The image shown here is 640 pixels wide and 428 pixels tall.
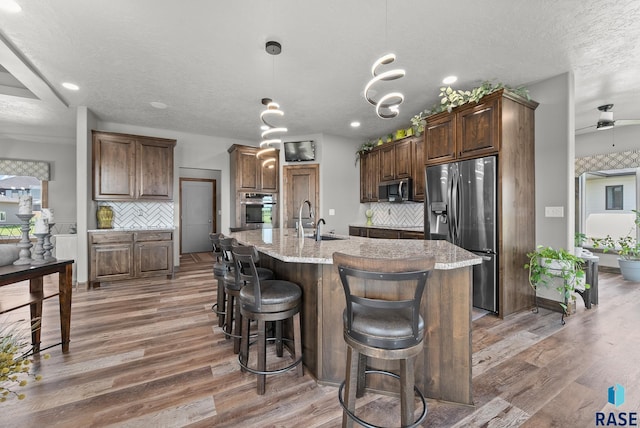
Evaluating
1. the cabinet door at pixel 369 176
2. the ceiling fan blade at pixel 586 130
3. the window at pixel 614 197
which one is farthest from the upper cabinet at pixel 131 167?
the window at pixel 614 197

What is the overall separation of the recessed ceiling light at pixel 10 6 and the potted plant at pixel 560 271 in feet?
17.6

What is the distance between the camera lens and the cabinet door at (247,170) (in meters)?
5.54

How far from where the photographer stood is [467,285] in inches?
66.2

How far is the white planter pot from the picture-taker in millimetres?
4512

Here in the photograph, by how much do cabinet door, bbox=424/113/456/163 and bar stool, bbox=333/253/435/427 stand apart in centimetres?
278

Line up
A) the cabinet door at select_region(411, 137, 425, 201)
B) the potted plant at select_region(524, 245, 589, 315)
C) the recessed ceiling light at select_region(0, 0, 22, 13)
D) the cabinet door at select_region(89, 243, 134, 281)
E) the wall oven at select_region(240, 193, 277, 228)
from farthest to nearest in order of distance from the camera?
the wall oven at select_region(240, 193, 277, 228) → the cabinet door at select_region(411, 137, 425, 201) → the cabinet door at select_region(89, 243, 134, 281) → the potted plant at select_region(524, 245, 589, 315) → the recessed ceiling light at select_region(0, 0, 22, 13)

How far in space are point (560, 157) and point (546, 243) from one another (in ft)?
3.37

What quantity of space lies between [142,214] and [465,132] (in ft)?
18.3

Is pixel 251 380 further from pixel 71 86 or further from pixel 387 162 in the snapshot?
pixel 387 162

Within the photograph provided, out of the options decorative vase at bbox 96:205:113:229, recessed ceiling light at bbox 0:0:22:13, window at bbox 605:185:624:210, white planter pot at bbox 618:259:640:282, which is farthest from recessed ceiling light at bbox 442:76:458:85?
decorative vase at bbox 96:205:113:229

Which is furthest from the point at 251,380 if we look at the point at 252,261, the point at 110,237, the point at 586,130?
the point at 586,130

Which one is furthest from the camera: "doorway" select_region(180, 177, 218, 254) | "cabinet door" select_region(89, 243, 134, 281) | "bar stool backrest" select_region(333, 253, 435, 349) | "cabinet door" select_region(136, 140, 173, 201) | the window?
"doorway" select_region(180, 177, 218, 254)

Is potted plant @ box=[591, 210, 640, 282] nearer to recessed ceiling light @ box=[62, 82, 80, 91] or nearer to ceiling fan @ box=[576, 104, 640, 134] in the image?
ceiling fan @ box=[576, 104, 640, 134]

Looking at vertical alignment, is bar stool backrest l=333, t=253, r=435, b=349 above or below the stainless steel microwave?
below
